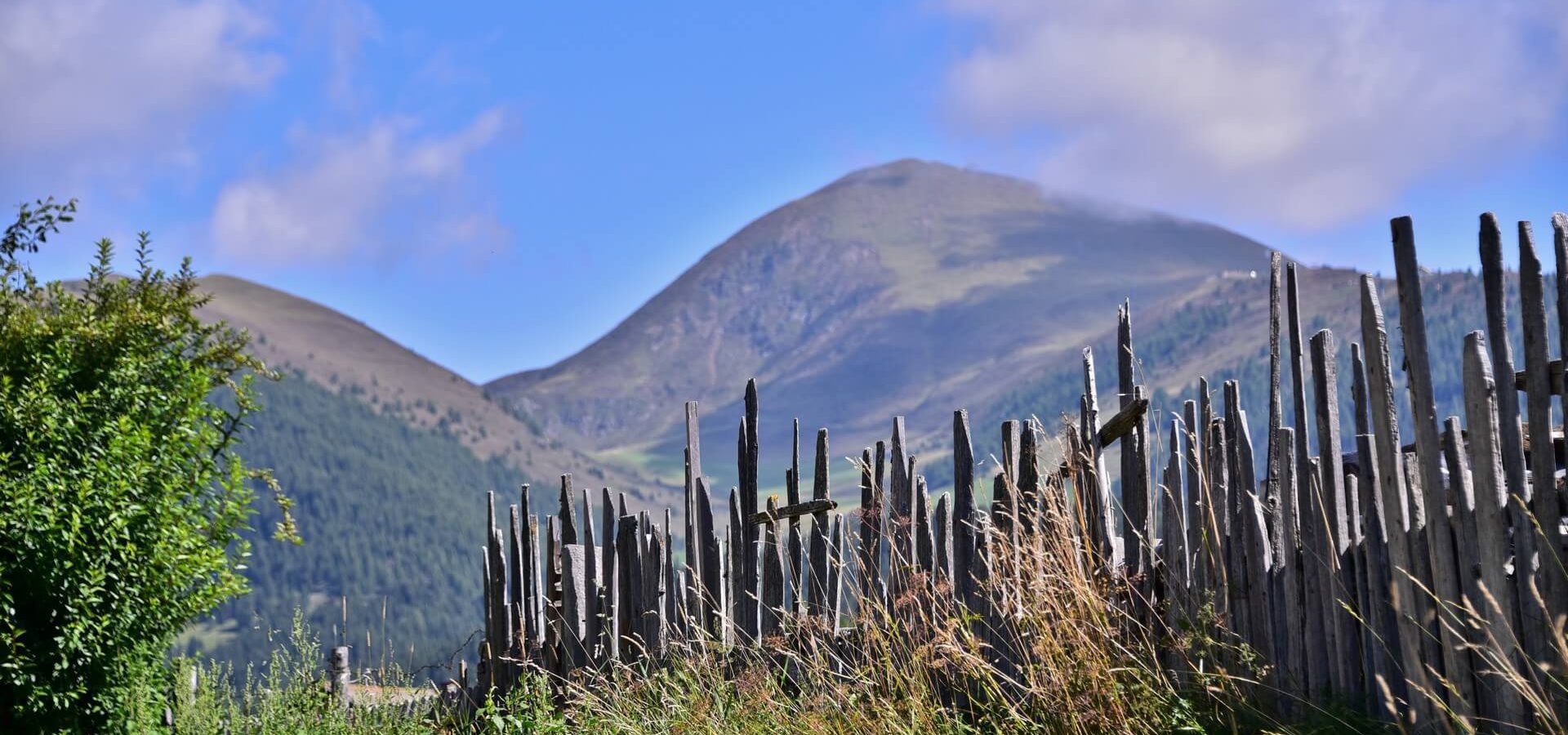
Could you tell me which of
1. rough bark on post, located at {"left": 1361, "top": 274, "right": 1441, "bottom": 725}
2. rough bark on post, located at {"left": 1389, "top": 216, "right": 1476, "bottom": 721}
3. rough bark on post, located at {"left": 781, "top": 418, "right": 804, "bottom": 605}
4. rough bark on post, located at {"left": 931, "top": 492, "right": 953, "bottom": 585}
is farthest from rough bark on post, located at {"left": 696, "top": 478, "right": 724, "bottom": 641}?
rough bark on post, located at {"left": 1389, "top": 216, "right": 1476, "bottom": 721}

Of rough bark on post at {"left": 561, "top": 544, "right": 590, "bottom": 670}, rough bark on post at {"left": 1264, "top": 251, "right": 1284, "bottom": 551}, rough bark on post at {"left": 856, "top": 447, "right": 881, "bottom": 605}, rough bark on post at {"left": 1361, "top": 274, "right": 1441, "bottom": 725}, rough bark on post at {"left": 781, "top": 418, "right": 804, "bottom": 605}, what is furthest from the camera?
rough bark on post at {"left": 561, "top": 544, "right": 590, "bottom": 670}

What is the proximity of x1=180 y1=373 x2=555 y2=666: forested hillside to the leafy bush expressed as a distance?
93789 millimetres

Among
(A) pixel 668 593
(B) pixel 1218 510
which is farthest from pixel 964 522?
(A) pixel 668 593

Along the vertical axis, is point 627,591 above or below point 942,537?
below

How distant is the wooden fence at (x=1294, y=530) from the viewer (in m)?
3.06

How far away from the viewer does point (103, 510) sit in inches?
258

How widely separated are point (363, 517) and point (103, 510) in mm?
141524

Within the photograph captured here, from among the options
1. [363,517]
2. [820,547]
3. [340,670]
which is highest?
[820,547]

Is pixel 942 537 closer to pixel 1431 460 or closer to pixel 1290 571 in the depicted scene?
pixel 1290 571

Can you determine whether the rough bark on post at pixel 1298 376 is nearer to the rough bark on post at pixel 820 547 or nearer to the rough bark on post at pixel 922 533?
the rough bark on post at pixel 922 533

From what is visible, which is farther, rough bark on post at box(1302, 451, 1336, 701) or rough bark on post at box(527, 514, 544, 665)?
rough bark on post at box(527, 514, 544, 665)

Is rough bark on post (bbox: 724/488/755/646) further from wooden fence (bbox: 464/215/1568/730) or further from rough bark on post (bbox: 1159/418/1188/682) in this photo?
rough bark on post (bbox: 1159/418/1188/682)

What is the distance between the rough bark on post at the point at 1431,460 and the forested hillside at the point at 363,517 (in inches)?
3902

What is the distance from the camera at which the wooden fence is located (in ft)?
10.0
